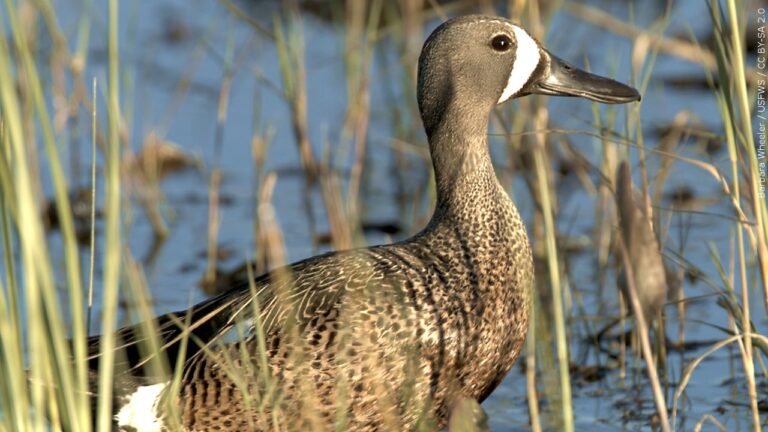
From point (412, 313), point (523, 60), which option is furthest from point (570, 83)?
point (412, 313)

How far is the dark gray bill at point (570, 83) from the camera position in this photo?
441 cm

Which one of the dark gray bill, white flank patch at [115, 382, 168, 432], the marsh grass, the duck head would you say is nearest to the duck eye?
the duck head

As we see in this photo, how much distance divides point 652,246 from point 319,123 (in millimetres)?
5034

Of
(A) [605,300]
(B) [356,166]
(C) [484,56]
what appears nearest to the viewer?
(C) [484,56]

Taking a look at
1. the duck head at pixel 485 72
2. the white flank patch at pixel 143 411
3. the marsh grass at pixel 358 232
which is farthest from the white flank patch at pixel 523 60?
the white flank patch at pixel 143 411

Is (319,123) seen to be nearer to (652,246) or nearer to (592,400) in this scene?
(592,400)

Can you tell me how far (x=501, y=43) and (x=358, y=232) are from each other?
1.21 meters

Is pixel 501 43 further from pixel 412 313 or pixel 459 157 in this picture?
pixel 412 313

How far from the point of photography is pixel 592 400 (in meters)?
4.86

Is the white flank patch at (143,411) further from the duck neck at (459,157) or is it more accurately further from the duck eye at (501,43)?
the duck eye at (501,43)

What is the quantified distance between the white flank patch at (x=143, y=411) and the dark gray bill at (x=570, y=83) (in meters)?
1.53

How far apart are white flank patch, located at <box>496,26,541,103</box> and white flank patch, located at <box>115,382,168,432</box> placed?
1.46 metres

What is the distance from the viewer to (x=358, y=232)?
3455 millimetres

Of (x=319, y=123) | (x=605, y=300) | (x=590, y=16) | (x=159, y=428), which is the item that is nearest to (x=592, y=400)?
(x=605, y=300)
